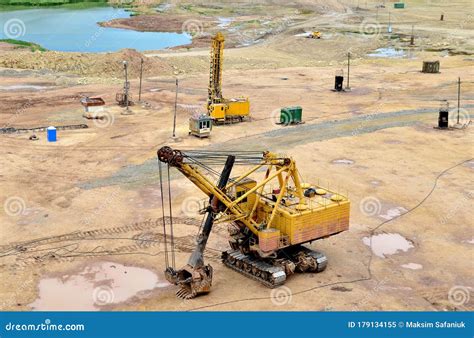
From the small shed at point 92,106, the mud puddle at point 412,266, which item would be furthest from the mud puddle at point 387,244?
the small shed at point 92,106

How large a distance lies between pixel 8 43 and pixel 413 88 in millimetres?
52808

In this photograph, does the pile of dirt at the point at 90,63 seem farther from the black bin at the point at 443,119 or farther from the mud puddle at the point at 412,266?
the mud puddle at the point at 412,266

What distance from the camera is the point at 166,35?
107750mm

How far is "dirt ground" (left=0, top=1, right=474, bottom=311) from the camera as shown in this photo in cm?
2136

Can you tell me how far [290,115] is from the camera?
45438mm

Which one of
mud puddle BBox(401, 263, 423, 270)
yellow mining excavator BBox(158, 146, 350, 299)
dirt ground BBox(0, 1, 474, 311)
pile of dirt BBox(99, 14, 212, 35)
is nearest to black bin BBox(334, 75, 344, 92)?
dirt ground BBox(0, 1, 474, 311)

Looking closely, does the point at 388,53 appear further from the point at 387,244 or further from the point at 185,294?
the point at 185,294

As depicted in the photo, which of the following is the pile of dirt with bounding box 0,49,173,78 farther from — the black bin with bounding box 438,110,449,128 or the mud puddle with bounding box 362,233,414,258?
the mud puddle with bounding box 362,233,414,258

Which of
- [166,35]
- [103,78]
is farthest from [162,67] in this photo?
[166,35]

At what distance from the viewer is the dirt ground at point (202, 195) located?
2136 centimetres

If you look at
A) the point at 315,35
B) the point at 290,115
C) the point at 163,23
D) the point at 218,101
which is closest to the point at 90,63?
the point at 218,101

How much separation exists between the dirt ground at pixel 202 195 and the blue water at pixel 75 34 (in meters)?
22.7

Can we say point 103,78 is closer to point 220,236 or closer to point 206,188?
point 220,236

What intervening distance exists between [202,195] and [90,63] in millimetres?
41226
